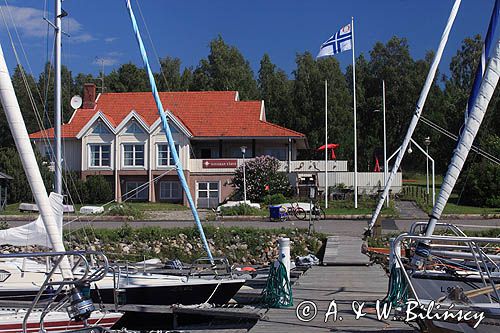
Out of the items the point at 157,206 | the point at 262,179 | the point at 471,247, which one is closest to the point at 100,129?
the point at 157,206

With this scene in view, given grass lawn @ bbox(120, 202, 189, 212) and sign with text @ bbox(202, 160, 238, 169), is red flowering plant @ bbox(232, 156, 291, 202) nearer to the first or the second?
sign with text @ bbox(202, 160, 238, 169)

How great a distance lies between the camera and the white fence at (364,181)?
50531mm

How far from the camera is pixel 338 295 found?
15.2m

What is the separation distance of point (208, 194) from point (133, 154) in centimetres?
683

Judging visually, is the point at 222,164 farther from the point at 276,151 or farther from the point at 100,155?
the point at 100,155

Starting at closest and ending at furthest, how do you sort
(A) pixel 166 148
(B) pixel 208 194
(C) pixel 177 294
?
(C) pixel 177 294, (B) pixel 208 194, (A) pixel 166 148

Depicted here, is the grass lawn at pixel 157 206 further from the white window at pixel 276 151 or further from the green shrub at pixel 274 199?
the white window at pixel 276 151

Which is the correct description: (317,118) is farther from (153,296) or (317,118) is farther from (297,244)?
(153,296)

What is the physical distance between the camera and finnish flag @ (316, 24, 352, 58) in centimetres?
3847

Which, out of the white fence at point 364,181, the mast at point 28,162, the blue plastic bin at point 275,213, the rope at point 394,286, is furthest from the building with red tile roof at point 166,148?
the rope at point 394,286

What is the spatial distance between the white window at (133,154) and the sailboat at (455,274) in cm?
4143

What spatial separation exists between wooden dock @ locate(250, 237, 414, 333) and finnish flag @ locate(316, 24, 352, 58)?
54.0 ft

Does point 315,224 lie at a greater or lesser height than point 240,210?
lesser

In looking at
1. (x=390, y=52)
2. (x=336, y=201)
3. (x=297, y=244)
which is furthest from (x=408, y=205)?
(x=390, y=52)
